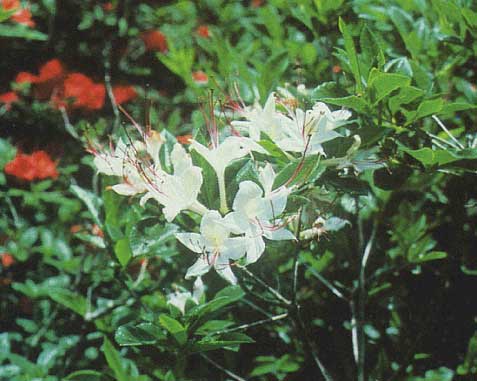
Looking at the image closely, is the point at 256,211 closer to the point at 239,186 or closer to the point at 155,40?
the point at 239,186

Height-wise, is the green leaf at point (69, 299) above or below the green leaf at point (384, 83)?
below

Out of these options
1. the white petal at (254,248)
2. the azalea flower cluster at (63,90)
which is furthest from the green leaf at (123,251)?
the azalea flower cluster at (63,90)

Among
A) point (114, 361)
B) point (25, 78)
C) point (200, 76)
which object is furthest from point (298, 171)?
point (25, 78)

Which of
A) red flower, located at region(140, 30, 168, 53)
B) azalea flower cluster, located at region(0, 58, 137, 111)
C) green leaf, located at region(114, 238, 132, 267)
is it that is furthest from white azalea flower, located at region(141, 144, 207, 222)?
red flower, located at region(140, 30, 168, 53)

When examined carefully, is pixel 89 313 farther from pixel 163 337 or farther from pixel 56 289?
pixel 163 337

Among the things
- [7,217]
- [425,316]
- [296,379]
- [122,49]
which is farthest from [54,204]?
[425,316]

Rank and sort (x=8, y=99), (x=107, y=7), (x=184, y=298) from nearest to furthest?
(x=184, y=298) < (x=8, y=99) < (x=107, y=7)

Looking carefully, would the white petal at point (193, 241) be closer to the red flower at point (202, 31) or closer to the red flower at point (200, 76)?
the red flower at point (200, 76)
